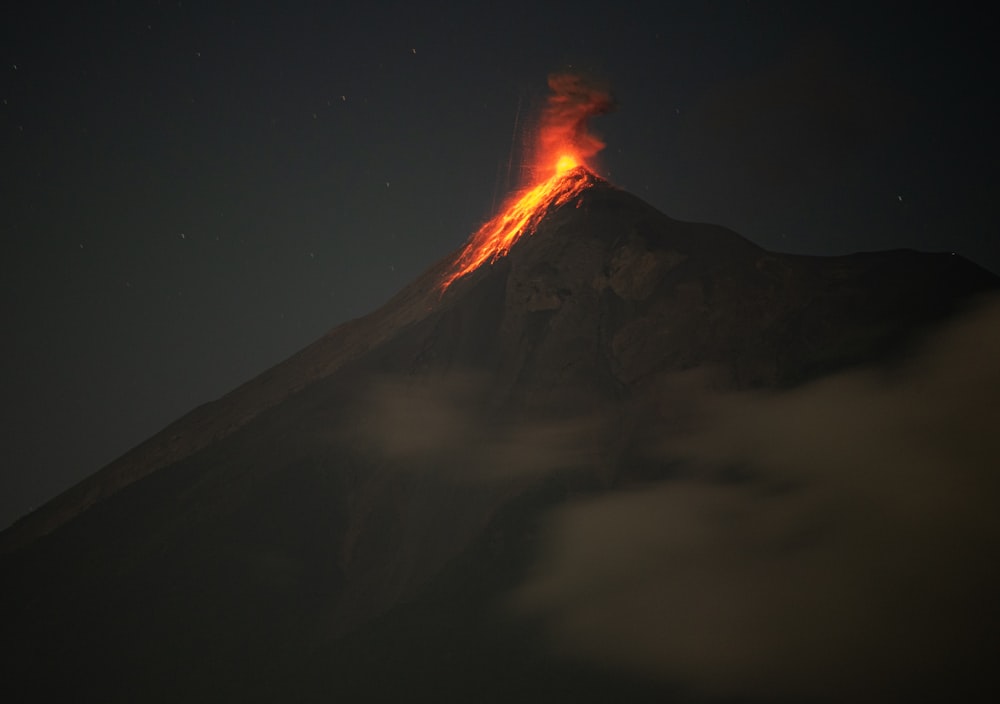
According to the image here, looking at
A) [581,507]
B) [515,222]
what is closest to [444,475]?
[581,507]

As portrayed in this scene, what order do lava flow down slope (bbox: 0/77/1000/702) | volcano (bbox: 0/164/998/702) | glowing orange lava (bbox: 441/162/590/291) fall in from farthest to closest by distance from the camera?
glowing orange lava (bbox: 441/162/590/291), volcano (bbox: 0/164/998/702), lava flow down slope (bbox: 0/77/1000/702)

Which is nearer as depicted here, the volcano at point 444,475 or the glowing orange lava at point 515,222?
the volcano at point 444,475

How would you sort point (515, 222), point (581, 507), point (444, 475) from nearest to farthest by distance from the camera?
point (581, 507), point (444, 475), point (515, 222)

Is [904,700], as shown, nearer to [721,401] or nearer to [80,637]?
[721,401]

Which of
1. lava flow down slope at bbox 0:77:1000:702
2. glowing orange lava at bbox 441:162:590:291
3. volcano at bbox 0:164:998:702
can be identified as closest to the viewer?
lava flow down slope at bbox 0:77:1000:702

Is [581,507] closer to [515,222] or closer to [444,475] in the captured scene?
[444,475]

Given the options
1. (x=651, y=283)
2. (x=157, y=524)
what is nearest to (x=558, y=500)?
(x=651, y=283)
